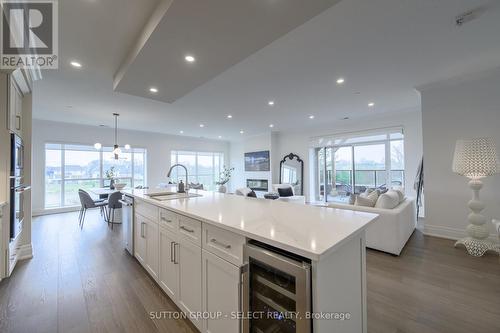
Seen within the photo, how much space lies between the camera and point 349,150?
6160 mm

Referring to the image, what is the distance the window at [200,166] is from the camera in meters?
8.48

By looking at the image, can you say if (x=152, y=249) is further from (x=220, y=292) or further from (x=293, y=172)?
(x=293, y=172)

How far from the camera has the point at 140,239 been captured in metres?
2.53

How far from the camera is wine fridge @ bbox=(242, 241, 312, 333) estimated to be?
0.90 m

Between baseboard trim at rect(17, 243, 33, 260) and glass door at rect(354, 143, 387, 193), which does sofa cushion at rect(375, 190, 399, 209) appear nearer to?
glass door at rect(354, 143, 387, 193)

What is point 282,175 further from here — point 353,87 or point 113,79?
point 113,79

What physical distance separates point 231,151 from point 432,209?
26.0 ft

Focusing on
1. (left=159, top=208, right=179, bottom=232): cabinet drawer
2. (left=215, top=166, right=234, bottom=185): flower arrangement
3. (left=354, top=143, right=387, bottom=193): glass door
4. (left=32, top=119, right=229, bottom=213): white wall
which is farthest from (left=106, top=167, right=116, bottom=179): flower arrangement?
(left=354, top=143, right=387, bottom=193): glass door

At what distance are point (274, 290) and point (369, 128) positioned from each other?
581cm

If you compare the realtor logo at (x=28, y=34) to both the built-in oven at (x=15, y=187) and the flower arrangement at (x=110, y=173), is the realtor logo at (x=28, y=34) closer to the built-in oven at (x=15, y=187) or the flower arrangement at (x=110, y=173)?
the built-in oven at (x=15, y=187)

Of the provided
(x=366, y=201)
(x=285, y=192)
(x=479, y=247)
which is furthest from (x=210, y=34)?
(x=285, y=192)

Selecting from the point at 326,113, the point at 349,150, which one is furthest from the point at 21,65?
the point at 349,150

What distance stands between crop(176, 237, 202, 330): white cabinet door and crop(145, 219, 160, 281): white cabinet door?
53 centimetres

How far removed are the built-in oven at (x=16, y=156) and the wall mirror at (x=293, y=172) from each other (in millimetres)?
6447
